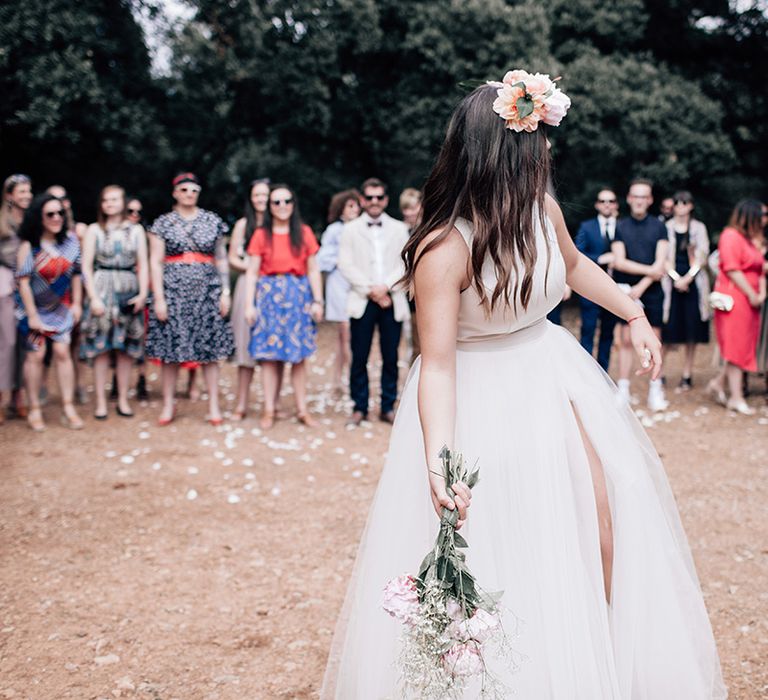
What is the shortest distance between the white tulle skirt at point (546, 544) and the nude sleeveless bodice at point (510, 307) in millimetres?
68

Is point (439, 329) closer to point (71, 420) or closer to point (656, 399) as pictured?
point (71, 420)

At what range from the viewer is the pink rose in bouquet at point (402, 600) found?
2117 mm

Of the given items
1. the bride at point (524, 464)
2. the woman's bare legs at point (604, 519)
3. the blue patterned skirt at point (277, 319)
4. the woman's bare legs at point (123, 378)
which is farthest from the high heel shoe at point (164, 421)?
the woman's bare legs at point (604, 519)

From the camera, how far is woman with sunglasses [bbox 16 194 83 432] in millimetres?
7617

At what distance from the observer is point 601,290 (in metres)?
3.06

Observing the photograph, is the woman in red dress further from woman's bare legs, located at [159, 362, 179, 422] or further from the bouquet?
the bouquet

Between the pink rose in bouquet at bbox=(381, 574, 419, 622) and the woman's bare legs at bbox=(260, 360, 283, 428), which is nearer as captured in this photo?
the pink rose in bouquet at bbox=(381, 574, 419, 622)

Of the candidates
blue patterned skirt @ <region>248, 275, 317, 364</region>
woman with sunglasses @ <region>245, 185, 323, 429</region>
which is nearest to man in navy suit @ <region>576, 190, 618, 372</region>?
woman with sunglasses @ <region>245, 185, 323, 429</region>

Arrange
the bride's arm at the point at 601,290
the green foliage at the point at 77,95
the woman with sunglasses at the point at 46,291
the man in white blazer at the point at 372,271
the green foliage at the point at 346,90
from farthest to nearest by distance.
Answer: the green foliage at the point at 346,90
the green foliage at the point at 77,95
the man in white blazer at the point at 372,271
the woman with sunglasses at the point at 46,291
the bride's arm at the point at 601,290

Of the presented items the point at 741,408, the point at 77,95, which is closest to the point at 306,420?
the point at 741,408

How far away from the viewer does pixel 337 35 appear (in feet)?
46.9

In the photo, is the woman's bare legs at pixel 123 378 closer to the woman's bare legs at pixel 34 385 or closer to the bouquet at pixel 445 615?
the woman's bare legs at pixel 34 385

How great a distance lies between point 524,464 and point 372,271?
217 inches

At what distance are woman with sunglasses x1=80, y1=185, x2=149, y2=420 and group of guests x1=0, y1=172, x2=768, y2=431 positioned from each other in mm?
13
